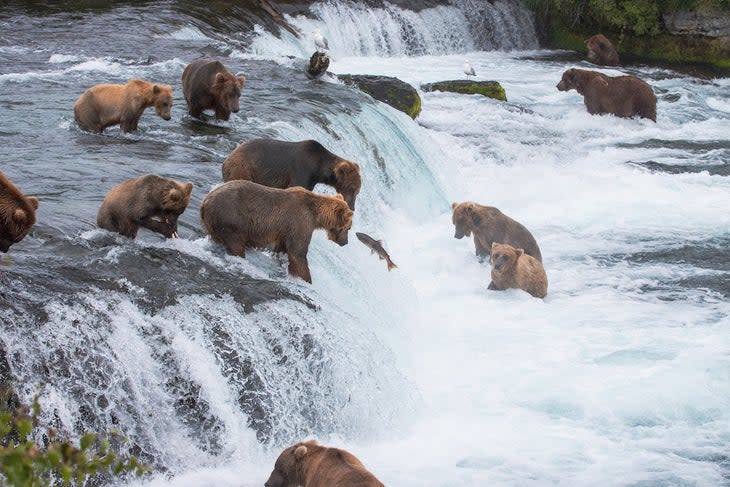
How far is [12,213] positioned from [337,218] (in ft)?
7.53

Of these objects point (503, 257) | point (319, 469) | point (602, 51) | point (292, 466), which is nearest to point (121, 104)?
point (503, 257)

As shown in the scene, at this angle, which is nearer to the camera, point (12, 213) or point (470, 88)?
point (12, 213)

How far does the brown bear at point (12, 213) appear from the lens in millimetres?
5977

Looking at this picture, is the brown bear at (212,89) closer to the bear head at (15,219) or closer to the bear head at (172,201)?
the bear head at (172,201)

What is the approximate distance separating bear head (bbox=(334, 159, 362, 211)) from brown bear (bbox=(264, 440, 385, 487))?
3.61m

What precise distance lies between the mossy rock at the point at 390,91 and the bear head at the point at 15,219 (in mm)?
9438

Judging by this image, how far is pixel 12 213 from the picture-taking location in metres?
6.00

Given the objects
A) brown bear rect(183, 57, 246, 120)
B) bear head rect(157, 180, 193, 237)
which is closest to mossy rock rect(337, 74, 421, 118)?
brown bear rect(183, 57, 246, 120)

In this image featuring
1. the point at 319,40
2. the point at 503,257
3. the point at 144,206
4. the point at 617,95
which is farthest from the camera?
the point at 319,40

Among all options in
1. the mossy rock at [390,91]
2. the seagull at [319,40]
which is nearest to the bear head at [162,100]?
the mossy rock at [390,91]

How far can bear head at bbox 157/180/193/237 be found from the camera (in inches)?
273

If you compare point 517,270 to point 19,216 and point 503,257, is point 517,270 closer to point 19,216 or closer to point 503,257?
point 503,257

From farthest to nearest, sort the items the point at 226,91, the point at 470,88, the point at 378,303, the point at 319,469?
the point at 470,88 < the point at 226,91 < the point at 378,303 < the point at 319,469

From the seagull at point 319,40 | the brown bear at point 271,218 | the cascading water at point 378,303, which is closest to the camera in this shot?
the cascading water at point 378,303
